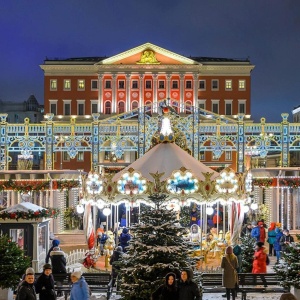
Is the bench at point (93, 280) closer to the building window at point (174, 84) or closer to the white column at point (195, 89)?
the building window at point (174, 84)

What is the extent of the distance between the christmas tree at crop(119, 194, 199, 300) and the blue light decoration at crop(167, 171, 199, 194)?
19.6 feet

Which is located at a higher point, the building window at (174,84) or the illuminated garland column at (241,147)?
the building window at (174,84)

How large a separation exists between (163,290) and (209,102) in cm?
5917

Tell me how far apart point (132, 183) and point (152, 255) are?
7068 mm

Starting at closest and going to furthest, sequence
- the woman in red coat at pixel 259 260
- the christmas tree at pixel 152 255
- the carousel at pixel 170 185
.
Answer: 1. the christmas tree at pixel 152 255
2. the woman in red coat at pixel 259 260
3. the carousel at pixel 170 185

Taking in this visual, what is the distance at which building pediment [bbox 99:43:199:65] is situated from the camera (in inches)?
2591

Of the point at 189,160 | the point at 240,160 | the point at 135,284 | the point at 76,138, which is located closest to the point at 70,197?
the point at 76,138

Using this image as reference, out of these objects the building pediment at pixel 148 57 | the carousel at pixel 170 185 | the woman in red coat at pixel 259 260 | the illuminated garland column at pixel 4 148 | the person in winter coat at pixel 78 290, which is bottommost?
the woman in red coat at pixel 259 260

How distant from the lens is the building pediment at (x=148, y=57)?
65.8 metres

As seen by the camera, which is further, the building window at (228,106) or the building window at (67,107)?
the building window at (228,106)

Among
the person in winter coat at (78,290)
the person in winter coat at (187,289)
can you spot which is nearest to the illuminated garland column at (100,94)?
the person in winter coat at (78,290)

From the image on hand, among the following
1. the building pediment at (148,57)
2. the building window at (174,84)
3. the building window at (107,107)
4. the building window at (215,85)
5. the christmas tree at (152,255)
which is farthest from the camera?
the building window at (215,85)

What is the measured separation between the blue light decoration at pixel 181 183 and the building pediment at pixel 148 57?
47.7 m

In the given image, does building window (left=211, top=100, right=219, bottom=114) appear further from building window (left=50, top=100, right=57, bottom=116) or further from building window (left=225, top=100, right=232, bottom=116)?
building window (left=50, top=100, right=57, bottom=116)
